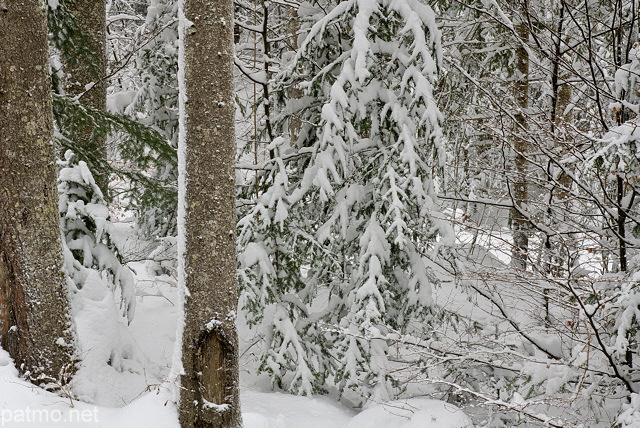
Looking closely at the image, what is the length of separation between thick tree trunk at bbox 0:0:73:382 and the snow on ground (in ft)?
0.81

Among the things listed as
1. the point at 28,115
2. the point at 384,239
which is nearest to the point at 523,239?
the point at 384,239

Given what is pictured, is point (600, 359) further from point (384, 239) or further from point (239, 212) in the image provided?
point (239, 212)

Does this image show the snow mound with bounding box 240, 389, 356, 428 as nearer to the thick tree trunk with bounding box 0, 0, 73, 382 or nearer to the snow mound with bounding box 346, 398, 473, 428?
the snow mound with bounding box 346, 398, 473, 428

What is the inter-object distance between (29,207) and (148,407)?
1.89 meters

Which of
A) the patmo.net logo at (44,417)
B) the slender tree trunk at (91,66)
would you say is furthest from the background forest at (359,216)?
the patmo.net logo at (44,417)

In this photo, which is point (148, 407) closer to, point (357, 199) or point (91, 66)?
point (357, 199)

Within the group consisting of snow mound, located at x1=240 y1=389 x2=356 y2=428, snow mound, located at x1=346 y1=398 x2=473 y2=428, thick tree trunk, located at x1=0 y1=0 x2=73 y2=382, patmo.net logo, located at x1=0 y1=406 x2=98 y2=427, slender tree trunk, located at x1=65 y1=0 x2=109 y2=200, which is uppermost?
slender tree trunk, located at x1=65 y1=0 x2=109 y2=200

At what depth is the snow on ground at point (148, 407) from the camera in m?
4.05

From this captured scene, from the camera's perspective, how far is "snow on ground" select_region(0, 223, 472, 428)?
405 centimetres

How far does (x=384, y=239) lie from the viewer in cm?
618

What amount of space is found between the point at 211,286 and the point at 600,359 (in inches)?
133

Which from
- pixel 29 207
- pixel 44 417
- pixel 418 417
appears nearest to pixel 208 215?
pixel 29 207

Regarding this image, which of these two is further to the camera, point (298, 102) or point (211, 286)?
point (298, 102)

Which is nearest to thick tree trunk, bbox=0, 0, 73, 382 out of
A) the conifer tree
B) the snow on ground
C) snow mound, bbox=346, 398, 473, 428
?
the snow on ground
